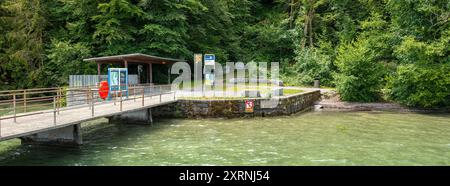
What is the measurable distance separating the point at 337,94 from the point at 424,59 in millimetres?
6584

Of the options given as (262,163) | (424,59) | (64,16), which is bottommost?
(262,163)

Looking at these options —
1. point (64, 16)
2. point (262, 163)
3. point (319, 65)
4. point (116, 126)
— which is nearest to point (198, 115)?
point (116, 126)

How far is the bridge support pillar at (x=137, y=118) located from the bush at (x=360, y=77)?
14009mm

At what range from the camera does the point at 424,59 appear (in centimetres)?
2341

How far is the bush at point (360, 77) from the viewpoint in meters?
25.9

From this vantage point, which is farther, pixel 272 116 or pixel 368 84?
pixel 368 84

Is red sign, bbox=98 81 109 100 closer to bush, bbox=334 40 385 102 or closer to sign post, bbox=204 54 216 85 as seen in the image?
sign post, bbox=204 54 216 85

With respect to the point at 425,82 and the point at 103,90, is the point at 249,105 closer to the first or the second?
the point at 103,90

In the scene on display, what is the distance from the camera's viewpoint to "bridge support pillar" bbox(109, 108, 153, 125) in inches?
744

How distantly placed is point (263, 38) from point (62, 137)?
30.8 metres

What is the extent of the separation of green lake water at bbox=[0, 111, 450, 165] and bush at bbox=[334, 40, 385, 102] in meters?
6.25

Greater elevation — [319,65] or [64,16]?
[64,16]
